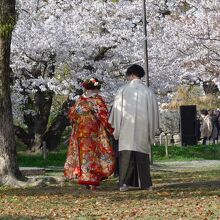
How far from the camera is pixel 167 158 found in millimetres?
26578

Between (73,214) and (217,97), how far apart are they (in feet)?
128

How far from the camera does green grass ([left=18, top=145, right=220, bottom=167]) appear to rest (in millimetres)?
23922

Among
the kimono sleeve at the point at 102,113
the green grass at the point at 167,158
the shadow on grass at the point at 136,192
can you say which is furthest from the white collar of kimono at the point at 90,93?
the green grass at the point at 167,158

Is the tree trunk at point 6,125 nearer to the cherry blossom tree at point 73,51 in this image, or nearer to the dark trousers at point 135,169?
the dark trousers at point 135,169

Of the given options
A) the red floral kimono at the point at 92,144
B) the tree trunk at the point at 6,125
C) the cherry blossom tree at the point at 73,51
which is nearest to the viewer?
the red floral kimono at the point at 92,144

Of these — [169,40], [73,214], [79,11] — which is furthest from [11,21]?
[169,40]

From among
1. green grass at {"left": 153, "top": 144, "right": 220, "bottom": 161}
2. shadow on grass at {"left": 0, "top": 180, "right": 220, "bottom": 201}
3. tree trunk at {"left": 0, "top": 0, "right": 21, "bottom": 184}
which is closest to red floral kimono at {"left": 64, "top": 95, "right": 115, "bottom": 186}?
shadow on grass at {"left": 0, "top": 180, "right": 220, "bottom": 201}

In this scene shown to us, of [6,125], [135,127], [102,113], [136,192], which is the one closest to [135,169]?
[136,192]

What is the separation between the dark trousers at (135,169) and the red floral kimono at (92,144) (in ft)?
1.35

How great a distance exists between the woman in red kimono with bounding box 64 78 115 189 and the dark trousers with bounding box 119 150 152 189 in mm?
410

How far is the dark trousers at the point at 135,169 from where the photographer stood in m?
12.1

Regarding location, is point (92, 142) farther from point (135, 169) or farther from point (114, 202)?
point (114, 202)

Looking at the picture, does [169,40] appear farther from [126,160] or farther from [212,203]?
[212,203]

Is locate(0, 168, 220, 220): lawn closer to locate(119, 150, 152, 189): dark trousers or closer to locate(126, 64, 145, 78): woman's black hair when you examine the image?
locate(119, 150, 152, 189): dark trousers
